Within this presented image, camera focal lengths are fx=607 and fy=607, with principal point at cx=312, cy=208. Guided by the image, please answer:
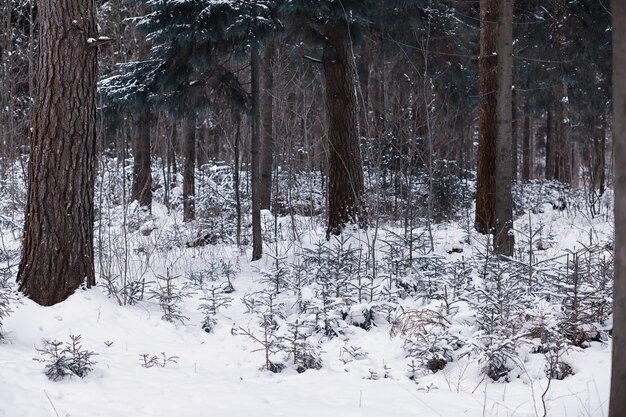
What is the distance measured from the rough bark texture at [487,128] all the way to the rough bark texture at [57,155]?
6762 mm

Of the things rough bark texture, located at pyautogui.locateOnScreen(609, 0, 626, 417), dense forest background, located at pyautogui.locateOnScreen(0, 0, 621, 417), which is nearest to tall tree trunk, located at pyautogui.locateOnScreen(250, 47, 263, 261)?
dense forest background, located at pyautogui.locateOnScreen(0, 0, 621, 417)

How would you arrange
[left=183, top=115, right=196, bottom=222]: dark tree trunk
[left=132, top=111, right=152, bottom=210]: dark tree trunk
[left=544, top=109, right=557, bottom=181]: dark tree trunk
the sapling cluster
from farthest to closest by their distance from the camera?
[left=544, top=109, right=557, bottom=181]: dark tree trunk < [left=132, top=111, right=152, bottom=210]: dark tree trunk < [left=183, top=115, right=196, bottom=222]: dark tree trunk < the sapling cluster

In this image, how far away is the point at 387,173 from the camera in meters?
18.5

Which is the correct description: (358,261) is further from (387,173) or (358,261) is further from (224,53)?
(387,173)

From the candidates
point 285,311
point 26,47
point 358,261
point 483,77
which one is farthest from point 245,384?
point 26,47

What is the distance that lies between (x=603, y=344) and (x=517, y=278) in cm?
158

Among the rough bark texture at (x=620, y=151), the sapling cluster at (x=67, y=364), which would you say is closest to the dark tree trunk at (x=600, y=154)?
the rough bark texture at (x=620, y=151)

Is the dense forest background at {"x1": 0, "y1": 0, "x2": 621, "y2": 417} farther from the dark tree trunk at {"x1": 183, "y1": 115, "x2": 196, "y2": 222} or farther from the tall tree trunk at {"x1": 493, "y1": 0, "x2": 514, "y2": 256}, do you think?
the dark tree trunk at {"x1": 183, "y1": 115, "x2": 196, "y2": 222}

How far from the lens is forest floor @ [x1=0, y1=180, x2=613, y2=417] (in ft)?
13.6

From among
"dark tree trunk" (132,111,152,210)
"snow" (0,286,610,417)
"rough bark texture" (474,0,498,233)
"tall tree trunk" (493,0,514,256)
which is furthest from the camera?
"dark tree trunk" (132,111,152,210)

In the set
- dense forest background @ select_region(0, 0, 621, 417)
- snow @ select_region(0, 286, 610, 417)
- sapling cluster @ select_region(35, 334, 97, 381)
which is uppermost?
dense forest background @ select_region(0, 0, 621, 417)

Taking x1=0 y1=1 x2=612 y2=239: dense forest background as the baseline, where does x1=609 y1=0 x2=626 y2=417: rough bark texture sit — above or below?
below

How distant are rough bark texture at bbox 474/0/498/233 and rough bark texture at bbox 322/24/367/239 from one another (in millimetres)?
2138

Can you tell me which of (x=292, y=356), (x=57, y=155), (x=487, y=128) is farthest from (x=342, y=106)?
(x=292, y=356)
